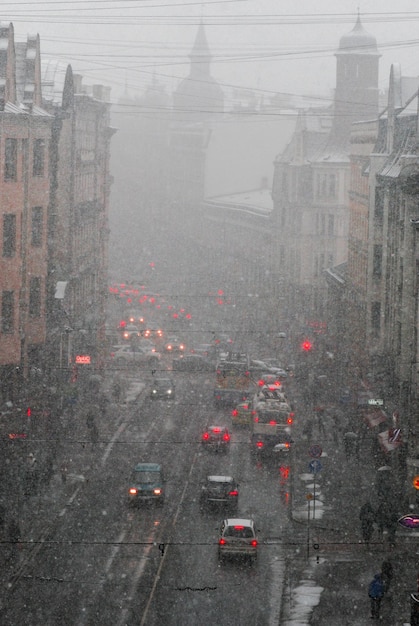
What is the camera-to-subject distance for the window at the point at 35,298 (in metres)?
53.6

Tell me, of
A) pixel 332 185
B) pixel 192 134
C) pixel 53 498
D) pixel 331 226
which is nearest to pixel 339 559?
pixel 53 498

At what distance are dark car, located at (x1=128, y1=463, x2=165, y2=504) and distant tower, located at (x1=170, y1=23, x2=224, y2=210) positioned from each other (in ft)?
338

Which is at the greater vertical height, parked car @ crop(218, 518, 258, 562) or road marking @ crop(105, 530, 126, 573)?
parked car @ crop(218, 518, 258, 562)

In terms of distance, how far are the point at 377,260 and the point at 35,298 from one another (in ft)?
63.5

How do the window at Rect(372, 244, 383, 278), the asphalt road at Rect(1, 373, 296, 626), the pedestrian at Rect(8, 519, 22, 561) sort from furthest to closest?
the window at Rect(372, 244, 383, 278)
the pedestrian at Rect(8, 519, 22, 561)
the asphalt road at Rect(1, 373, 296, 626)

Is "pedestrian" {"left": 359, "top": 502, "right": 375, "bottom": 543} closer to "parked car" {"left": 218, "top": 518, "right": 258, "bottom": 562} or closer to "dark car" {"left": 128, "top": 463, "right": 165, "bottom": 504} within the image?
"parked car" {"left": 218, "top": 518, "right": 258, "bottom": 562}

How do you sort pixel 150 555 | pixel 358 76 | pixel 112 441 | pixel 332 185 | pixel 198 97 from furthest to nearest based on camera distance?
pixel 198 97 → pixel 358 76 → pixel 332 185 → pixel 112 441 → pixel 150 555

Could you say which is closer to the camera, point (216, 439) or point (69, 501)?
point (69, 501)

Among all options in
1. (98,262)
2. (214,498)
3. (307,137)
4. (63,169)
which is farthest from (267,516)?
(307,137)

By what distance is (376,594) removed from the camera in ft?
87.0

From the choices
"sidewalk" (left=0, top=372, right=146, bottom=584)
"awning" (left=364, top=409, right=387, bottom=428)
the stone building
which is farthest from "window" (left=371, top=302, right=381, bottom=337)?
the stone building

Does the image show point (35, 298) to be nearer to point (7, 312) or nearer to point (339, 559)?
point (7, 312)

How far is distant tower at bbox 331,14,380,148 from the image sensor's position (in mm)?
103812

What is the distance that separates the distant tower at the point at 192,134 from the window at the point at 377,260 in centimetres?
7788
